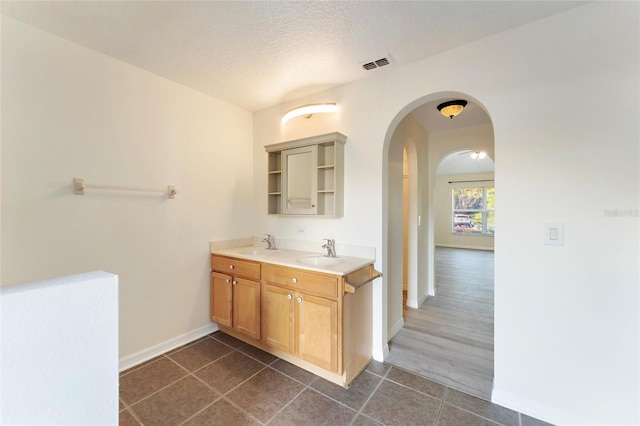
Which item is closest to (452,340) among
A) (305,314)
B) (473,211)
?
(305,314)

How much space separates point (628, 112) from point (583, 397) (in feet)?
5.38

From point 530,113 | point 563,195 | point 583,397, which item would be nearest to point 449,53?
point 530,113

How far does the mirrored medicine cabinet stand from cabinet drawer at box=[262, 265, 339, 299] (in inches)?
25.8

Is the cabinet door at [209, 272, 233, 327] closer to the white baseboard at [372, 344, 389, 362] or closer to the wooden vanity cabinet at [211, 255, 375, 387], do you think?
the wooden vanity cabinet at [211, 255, 375, 387]

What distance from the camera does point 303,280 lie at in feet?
6.62

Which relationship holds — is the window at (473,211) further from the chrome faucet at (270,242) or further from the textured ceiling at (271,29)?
the chrome faucet at (270,242)

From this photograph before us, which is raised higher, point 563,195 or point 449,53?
point 449,53

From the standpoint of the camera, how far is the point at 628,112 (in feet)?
4.69

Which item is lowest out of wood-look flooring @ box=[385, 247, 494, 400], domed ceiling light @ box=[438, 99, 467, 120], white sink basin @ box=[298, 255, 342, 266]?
wood-look flooring @ box=[385, 247, 494, 400]

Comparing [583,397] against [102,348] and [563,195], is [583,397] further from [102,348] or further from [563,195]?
[102,348]

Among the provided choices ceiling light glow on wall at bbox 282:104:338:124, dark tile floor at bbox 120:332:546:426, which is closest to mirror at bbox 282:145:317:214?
ceiling light glow on wall at bbox 282:104:338:124

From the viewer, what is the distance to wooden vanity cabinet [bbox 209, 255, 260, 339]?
7.66ft

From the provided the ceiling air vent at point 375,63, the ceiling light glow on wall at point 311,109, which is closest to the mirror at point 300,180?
the ceiling light glow on wall at point 311,109

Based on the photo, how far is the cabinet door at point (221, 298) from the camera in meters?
2.55
